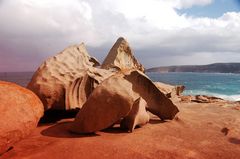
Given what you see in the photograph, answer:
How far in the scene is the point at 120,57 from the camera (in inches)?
268

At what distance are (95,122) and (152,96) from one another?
4.93 feet

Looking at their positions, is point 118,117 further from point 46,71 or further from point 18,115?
point 46,71

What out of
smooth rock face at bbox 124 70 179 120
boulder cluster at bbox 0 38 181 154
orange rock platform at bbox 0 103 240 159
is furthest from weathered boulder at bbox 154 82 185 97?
orange rock platform at bbox 0 103 240 159

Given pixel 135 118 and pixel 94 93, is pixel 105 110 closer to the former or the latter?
pixel 94 93

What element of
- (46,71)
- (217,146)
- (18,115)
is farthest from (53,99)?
(217,146)

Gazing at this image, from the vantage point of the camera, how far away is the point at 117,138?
3340mm

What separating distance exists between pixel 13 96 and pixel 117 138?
130 cm

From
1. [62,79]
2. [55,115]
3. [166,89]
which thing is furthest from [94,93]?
[166,89]

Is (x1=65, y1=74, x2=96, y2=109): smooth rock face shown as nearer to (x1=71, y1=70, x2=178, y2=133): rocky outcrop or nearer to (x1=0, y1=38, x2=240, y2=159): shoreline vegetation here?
(x1=0, y1=38, x2=240, y2=159): shoreline vegetation

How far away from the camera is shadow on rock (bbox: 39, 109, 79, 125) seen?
4.48m

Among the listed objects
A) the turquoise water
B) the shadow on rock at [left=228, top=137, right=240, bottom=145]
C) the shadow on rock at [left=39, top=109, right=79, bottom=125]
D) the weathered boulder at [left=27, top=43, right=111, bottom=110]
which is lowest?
the turquoise water

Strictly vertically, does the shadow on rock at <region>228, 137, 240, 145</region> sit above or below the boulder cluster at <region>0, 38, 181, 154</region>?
below

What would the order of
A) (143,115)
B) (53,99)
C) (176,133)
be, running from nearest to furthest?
(176,133)
(143,115)
(53,99)

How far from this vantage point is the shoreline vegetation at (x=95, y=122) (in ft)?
9.33
